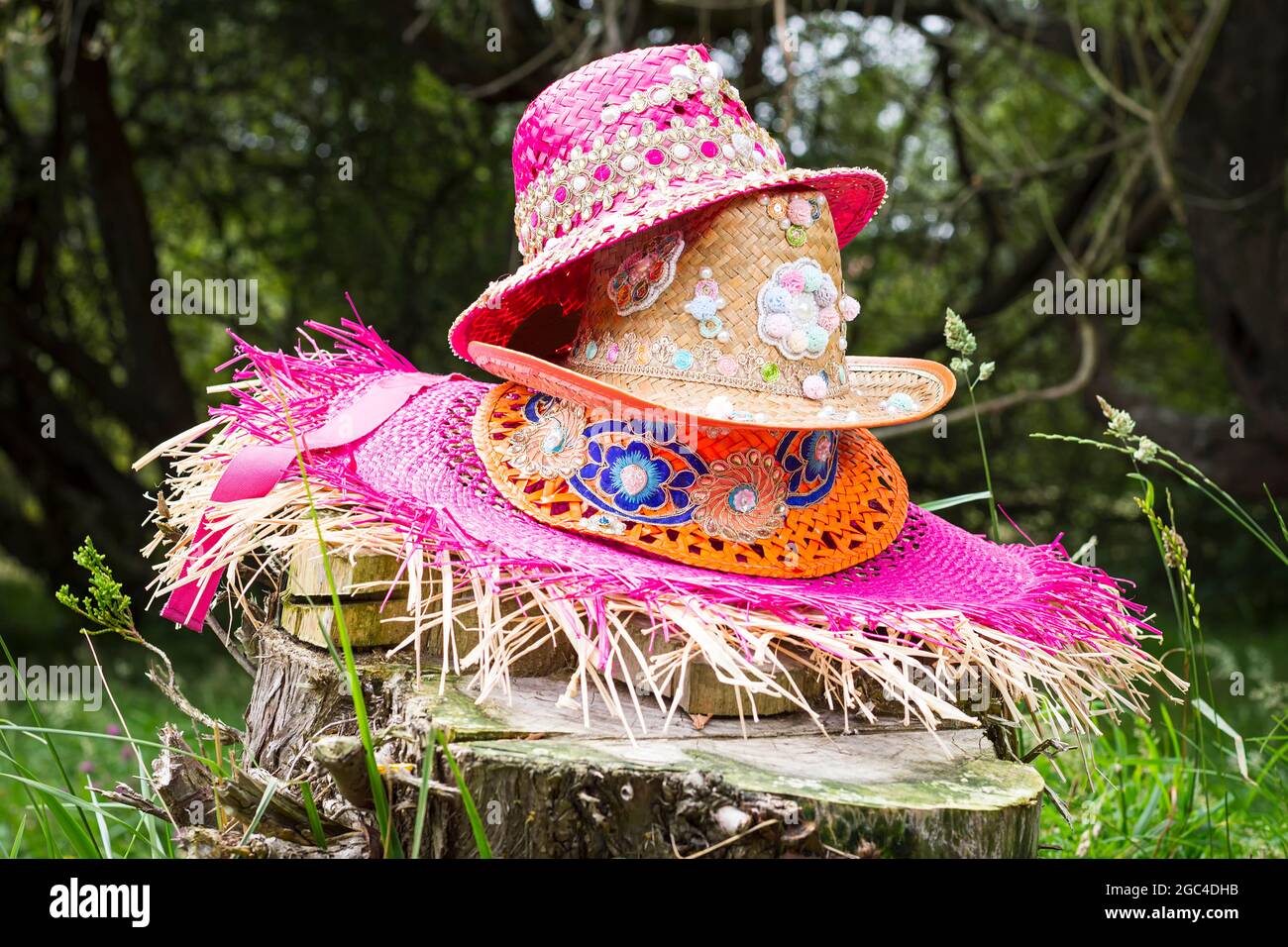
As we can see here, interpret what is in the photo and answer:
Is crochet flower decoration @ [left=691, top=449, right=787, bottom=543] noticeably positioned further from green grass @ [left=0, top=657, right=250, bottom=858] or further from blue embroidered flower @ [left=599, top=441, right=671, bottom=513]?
green grass @ [left=0, top=657, right=250, bottom=858]

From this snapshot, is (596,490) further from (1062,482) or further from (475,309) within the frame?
(1062,482)

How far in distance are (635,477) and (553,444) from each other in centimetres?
13

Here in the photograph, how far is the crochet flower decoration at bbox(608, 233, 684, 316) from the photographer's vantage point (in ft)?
5.10

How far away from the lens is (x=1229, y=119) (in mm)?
3863

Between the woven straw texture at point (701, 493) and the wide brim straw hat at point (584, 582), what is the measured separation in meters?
0.02

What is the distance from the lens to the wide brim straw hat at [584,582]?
135 cm

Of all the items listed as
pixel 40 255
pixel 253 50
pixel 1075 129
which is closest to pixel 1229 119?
pixel 1075 129

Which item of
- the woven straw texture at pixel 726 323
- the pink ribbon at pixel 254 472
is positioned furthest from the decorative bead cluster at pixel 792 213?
the pink ribbon at pixel 254 472

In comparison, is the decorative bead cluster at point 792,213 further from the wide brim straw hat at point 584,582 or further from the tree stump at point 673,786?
the tree stump at point 673,786

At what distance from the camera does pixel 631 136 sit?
158 cm

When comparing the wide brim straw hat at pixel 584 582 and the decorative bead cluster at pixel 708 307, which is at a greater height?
the decorative bead cluster at pixel 708 307

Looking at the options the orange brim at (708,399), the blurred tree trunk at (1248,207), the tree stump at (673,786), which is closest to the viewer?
the tree stump at (673,786)

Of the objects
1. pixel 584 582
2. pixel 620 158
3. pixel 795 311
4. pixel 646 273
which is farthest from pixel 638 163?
pixel 584 582

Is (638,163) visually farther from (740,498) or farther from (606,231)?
(740,498)
